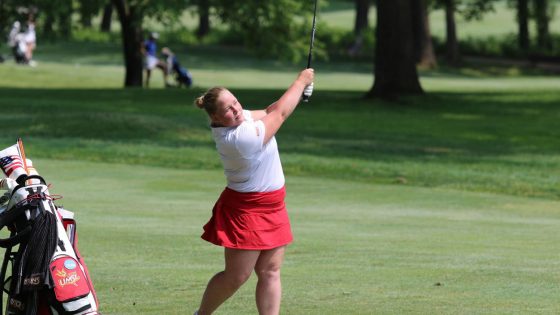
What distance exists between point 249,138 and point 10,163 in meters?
1.32

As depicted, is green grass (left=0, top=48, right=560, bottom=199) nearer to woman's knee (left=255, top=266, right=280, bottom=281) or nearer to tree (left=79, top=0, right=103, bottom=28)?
tree (left=79, top=0, right=103, bottom=28)

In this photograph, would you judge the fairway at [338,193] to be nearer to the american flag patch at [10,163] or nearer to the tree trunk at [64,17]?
the tree trunk at [64,17]

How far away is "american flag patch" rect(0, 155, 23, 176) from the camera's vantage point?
294 inches

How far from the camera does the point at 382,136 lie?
2727cm

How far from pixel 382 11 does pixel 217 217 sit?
27.8 m

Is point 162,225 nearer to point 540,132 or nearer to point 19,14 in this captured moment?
point 540,132

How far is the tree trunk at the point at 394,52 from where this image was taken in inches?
1377

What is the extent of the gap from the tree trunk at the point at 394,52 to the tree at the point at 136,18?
5342 millimetres

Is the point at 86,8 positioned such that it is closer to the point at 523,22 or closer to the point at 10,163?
the point at 523,22

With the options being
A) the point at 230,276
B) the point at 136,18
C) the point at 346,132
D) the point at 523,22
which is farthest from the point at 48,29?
the point at 523,22

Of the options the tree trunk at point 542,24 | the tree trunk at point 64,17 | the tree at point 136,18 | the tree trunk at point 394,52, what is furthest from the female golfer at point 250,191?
the tree trunk at point 542,24

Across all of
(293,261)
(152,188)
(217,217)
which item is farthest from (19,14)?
(217,217)

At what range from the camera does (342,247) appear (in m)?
12.2

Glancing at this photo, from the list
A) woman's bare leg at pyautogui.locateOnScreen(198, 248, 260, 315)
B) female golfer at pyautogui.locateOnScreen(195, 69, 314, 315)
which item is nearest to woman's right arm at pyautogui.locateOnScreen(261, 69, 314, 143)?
female golfer at pyautogui.locateOnScreen(195, 69, 314, 315)
